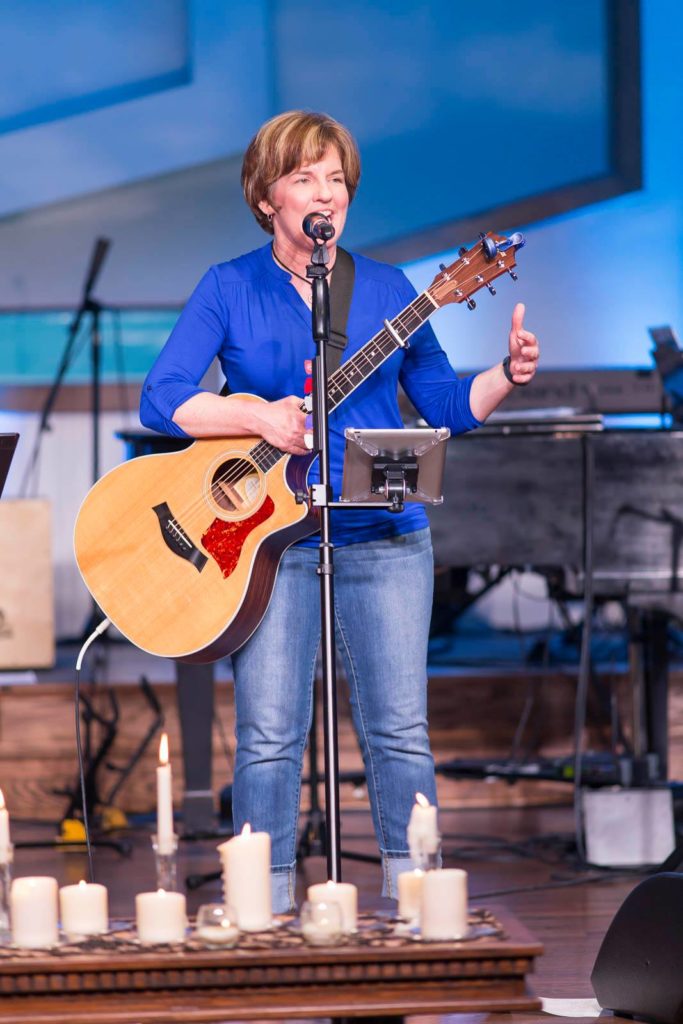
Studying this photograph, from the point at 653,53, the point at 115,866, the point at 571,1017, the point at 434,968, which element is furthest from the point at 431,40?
the point at 434,968

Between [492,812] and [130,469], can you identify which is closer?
[130,469]

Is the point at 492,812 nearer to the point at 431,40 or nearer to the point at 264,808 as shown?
the point at 264,808

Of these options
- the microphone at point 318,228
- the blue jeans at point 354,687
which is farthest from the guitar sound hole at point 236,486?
the microphone at point 318,228

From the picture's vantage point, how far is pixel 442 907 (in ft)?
5.79

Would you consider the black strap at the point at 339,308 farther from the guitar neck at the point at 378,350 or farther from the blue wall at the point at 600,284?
the blue wall at the point at 600,284

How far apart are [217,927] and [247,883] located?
2.7 inches

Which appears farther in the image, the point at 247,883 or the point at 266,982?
the point at 247,883

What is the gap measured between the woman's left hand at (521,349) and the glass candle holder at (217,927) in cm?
101

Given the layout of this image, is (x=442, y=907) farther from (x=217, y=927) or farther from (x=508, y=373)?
(x=508, y=373)

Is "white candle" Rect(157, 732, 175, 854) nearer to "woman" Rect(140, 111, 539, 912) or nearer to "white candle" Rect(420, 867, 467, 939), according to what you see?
"white candle" Rect(420, 867, 467, 939)

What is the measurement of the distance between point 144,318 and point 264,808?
562cm

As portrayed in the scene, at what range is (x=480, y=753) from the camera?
4906 mm

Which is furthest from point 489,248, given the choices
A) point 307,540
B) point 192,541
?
point 192,541

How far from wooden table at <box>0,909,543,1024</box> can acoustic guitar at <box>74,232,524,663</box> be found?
2.64 ft
